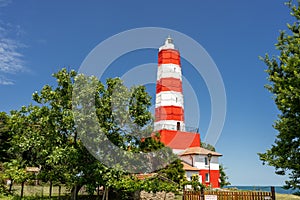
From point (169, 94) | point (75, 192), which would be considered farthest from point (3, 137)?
point (169, 94)

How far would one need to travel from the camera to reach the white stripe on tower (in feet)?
110

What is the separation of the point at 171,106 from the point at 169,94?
56.3 inches

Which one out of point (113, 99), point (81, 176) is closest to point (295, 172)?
point (113, 99)

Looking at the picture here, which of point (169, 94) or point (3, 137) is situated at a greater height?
point (169, 94)

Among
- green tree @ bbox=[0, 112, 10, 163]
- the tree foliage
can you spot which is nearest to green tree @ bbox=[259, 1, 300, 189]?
the tree foliage

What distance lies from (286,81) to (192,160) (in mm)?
24667

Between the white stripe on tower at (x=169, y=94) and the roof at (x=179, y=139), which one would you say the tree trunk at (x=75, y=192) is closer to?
the roof at (x=179, y=139)

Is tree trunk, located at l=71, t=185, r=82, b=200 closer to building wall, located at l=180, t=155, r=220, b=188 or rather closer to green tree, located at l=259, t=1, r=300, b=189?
green tree, located at l=259, t=1, r=300, b=189

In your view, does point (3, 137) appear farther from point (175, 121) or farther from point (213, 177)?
point (213, 177)

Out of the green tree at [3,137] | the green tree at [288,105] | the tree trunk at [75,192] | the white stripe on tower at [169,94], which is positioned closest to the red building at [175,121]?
the white stripe on tower at [169,94]

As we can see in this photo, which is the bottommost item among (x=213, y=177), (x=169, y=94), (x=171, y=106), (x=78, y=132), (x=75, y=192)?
(x=75, y=192)

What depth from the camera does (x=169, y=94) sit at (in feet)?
112

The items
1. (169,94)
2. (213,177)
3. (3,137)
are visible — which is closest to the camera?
(3,137)

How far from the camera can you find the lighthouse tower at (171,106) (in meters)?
33.4
